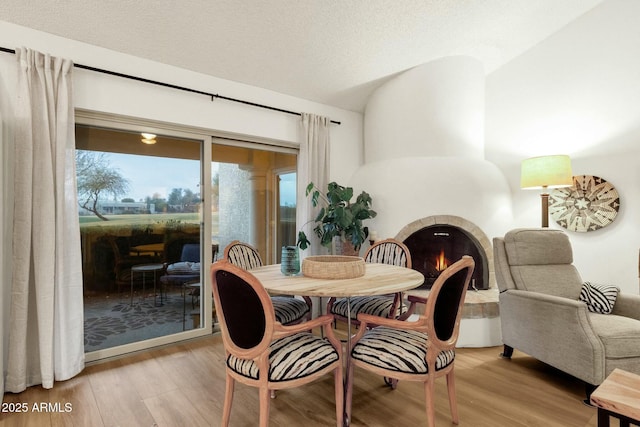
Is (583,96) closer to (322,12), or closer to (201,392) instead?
(322,12)

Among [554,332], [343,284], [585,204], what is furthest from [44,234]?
[585,204]

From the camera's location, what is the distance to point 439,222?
3.45 m

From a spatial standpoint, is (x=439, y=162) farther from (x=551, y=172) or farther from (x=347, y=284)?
(x=347, y=284)

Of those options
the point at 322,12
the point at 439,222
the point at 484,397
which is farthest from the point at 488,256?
the point at 322,12

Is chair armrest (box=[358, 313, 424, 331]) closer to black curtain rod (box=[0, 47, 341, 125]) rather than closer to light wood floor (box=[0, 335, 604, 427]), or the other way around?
light wood floor (box=[0, 335, 604, 427])

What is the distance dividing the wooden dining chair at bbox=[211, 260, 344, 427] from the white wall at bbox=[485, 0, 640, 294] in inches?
117

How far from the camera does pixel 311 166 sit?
3750 millimetres

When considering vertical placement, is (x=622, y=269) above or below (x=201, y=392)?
above

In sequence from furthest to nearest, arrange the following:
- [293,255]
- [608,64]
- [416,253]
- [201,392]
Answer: [416,253] → [608,64] → [201,392] → [293,255]

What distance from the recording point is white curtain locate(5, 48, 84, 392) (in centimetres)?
219

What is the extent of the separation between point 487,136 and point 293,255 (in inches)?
121

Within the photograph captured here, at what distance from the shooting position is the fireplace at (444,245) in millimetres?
3449

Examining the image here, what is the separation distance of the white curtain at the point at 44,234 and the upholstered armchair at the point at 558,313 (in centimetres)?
329

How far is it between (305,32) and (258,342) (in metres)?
2.50
